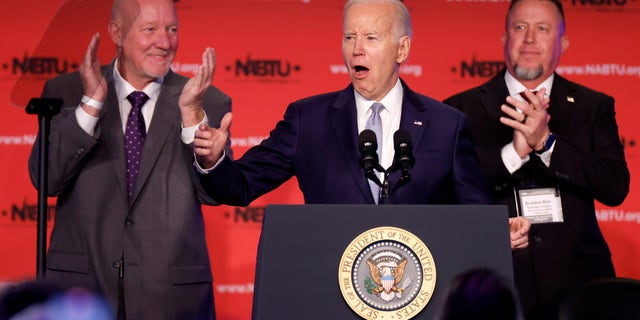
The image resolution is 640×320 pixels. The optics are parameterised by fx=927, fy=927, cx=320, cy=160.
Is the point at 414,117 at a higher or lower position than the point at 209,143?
higher

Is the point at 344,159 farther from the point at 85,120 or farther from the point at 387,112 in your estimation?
the point at 85,120

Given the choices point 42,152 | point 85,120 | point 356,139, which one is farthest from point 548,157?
point 42,152

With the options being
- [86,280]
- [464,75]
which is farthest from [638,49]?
[86,280]

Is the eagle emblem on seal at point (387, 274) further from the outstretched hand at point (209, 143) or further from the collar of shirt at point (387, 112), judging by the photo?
the collar of shirt at point (387, 112)

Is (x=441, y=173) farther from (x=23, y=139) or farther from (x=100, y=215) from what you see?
(x=23, y=139)

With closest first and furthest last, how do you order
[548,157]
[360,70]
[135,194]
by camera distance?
[360,70], [135,194], [548,157]

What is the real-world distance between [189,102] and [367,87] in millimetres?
639

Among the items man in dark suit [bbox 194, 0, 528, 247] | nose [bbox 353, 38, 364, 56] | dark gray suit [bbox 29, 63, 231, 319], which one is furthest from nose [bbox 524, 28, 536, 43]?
dark gray suit [bbox 29, 63, 231, 319]

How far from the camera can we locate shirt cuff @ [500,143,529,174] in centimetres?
389

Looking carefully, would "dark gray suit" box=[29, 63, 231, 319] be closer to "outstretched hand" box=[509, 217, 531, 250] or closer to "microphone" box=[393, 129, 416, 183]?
A: "microphone" box=[393, 129, 416, 183]

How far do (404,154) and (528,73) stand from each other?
6.36ft

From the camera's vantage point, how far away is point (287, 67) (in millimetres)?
5398

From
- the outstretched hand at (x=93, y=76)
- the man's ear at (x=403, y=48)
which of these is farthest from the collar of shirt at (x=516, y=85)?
the outstretched hand at (x=93, y=76)

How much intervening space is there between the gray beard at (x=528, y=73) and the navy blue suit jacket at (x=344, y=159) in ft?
3.72
